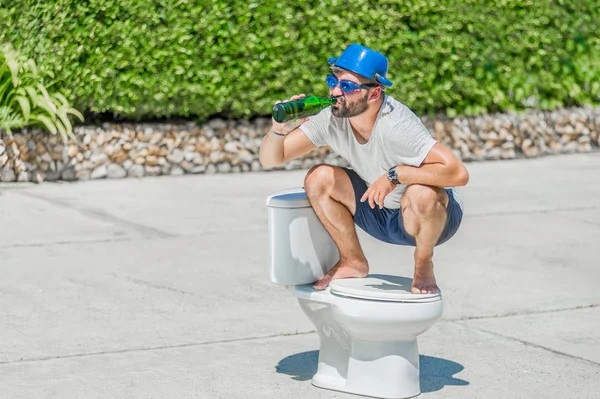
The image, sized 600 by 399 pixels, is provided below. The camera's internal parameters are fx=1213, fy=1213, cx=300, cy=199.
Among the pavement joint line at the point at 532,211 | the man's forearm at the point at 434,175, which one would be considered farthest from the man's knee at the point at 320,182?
the pavement joint line at the point at 532,211

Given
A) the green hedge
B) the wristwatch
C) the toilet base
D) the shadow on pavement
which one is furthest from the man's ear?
the green hedge

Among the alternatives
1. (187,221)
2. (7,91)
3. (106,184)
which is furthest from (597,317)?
(7,91)

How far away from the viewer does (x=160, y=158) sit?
9.88 meters

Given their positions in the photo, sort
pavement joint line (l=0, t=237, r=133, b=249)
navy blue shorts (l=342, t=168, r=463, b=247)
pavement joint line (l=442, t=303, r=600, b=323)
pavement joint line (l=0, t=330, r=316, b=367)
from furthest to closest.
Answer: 1. pavement joint line (l=0, t=237, r=133, b=249)
2. pavement joint line (l=442, t=303, r=600, b=323)
3. pavement joint line (l=0, t=330, r=316, b=367)
4. navy blue shorts (l=342, t=168, r=463, b=247)

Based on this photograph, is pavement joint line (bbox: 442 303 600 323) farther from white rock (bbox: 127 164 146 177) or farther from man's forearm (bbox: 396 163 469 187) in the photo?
white rock (bbox: 127 164 146 177)

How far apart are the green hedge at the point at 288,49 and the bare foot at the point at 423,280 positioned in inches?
211

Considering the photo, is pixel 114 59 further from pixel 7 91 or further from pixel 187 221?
pixel 187 221

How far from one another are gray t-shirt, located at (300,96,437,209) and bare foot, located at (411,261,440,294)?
0.28m

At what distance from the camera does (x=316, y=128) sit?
493 cm

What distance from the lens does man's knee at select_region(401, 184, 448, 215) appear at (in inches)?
179

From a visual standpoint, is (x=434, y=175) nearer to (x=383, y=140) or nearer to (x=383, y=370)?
(x=383, y=140)

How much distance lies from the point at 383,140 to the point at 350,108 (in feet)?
0.58

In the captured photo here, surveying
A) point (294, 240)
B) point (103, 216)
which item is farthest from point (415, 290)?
point (103, 216)

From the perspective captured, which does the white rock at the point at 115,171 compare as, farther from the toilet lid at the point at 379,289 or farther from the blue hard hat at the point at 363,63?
the blue hard hat at the point at 363,63
